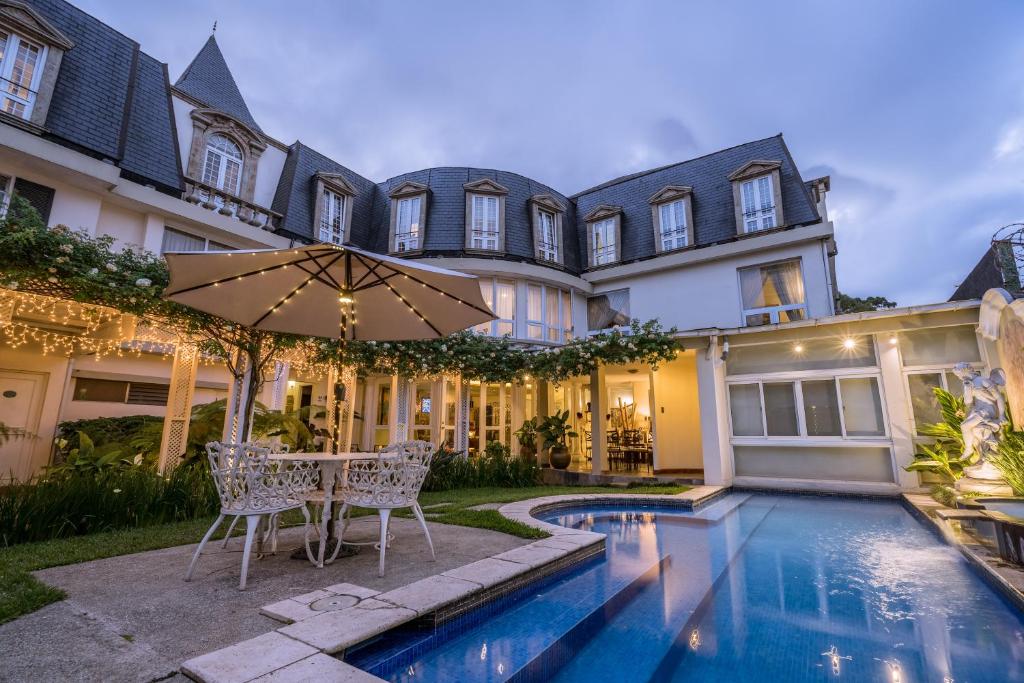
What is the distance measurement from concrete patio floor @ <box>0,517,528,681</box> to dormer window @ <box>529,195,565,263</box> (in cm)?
1034

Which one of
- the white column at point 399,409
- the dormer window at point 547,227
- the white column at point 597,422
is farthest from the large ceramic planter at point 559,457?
the dormer window at point 547,227

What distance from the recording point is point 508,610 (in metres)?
3.15

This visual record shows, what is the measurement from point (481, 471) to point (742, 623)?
7.40 m

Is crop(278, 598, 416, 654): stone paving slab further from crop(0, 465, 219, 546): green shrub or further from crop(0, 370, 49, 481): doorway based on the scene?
crop(0, 370, 49, 481): doorway

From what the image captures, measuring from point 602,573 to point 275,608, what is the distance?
2.68 m

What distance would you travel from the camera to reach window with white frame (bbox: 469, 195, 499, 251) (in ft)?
43.0

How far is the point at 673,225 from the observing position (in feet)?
43.4

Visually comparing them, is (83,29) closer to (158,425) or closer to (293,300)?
(158,425)

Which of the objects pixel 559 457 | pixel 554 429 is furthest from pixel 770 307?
pixel 559 457

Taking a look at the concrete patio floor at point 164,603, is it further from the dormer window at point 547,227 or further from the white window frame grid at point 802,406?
the dormer window at point 547,227

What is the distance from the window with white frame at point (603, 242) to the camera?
A: 558 inches

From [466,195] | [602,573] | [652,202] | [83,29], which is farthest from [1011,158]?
[83,29]

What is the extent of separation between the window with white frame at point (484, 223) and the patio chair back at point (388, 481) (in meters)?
9.71

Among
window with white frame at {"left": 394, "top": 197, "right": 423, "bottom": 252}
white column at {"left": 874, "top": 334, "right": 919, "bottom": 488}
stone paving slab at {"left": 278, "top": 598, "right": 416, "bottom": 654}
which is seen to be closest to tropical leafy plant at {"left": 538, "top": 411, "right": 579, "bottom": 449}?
window with white frame at {"left": 394, "top": 197, "right": 423, "bottom": 252}
